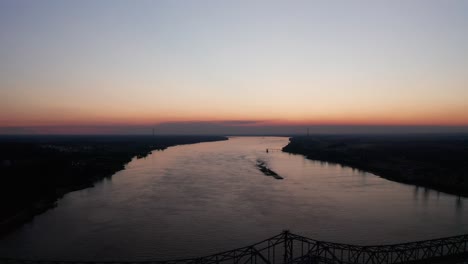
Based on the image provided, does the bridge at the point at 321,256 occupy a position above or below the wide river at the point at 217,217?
above

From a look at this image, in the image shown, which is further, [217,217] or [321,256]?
[217,217]

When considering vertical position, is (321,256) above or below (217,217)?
above

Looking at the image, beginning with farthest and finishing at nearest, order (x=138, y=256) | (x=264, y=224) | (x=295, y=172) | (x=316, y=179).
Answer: (x=295, y=172) < (x=316, y=179) < (x=264, y=224) < (x=138, y=256)

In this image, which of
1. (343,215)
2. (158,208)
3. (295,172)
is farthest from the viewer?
(295,172)

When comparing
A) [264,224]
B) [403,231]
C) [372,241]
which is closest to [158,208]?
[264,224]

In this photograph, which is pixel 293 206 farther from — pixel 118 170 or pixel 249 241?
pixel 118 170

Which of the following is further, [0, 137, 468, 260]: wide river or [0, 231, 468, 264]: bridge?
[0, 137, 468, 260]: wide river

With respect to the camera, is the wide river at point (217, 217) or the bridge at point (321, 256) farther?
the wide river at point (217, 217)

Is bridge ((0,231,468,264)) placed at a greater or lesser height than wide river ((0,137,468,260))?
greater
